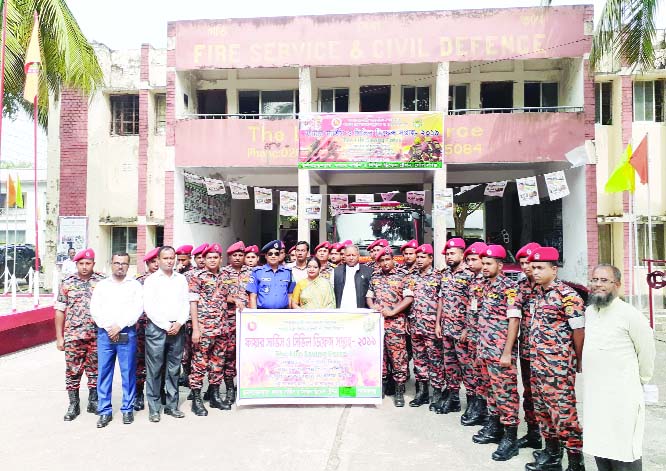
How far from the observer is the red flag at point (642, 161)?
8.95m

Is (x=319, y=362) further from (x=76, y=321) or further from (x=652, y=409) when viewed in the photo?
(x=652, y=409)

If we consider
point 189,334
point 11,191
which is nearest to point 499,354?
point 189,334

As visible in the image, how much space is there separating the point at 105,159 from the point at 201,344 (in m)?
11.2

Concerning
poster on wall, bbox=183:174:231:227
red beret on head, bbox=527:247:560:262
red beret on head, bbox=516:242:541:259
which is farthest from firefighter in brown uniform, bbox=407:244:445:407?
poster on wall, bbox=183:174:231:227

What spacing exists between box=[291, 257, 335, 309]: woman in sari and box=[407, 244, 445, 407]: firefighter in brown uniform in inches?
34.6

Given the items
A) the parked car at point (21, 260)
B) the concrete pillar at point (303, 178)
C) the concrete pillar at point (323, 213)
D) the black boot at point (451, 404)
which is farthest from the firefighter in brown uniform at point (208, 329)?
the parked car at point (21, 260)

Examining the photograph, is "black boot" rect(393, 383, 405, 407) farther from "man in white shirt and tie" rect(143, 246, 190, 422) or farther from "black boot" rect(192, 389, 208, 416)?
"man in white shirt and tie" rect(143, 246, 190, 422)


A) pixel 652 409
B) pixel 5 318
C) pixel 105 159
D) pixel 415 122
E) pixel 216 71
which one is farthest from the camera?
pixel 105 159

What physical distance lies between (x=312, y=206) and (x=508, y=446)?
8770 mm

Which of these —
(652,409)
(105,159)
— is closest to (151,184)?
(105,159)

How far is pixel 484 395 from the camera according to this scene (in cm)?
456

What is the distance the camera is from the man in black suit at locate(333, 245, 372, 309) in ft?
17.7

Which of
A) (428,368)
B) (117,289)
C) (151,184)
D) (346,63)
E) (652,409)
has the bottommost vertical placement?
(652,409)

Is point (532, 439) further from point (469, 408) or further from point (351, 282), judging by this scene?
point (351, 282)
